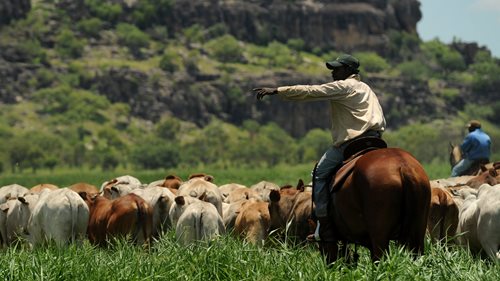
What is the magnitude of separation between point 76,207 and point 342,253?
6.86m

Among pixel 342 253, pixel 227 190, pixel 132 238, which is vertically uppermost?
pixel 342 253

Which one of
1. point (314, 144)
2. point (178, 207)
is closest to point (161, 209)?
point (178, 207)

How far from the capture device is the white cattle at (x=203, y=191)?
20.7 m

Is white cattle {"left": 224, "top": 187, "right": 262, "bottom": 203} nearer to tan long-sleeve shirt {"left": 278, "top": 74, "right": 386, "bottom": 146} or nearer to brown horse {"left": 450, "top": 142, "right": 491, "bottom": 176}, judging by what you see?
brown horse {"left": 450, "top": 142, "right": 491, "bottom": 176}

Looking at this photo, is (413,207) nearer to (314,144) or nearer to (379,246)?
(379,246)

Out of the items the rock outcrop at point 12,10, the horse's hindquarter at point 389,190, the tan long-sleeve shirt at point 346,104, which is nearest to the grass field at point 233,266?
the horse's hindquarter at point 389,190

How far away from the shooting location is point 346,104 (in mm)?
12609

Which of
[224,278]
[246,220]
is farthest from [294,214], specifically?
[224,278]

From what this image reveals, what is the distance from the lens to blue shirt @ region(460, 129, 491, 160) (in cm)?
2378

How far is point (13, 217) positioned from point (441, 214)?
7311 millimetres

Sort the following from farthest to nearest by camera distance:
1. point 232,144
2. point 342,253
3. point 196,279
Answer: point 232,144 → point 342,253 → point 196,279

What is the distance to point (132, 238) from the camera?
18.3 m

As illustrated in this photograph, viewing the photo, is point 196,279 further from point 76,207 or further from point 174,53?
point 174,53

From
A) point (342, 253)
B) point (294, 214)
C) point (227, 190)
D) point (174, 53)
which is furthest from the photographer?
point (174, 53)
